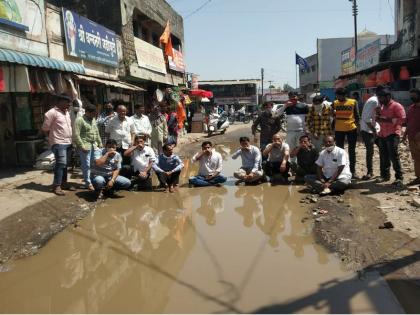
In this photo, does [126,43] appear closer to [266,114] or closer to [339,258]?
[266,114]

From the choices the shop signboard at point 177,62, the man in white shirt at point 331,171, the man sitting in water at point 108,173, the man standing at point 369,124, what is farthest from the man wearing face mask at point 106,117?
the shop signboard at point 177,62

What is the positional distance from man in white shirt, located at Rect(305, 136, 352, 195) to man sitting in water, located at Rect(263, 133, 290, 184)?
1166 mm

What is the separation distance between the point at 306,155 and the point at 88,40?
7.93 m

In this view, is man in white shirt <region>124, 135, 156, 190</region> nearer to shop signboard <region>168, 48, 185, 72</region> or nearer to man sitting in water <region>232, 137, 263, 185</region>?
man sitting in water <region>232, 137, 263, 185</region>

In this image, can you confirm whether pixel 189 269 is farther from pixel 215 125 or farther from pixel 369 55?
pixel 369 55

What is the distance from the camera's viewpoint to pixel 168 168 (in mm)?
8750

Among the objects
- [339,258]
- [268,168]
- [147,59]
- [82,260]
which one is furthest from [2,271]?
[147,59]

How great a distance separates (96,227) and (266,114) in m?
4.78

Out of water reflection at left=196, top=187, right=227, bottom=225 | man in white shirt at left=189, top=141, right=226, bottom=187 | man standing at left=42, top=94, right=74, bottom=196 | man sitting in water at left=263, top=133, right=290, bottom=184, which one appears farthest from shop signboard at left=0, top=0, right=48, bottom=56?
man sitting in water at left=263, top=133, right=290, bottom=184

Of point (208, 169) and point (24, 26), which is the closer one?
point (208, 169)

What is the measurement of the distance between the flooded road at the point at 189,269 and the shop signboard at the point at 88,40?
6.69 meters

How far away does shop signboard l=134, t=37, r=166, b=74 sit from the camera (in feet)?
57.0

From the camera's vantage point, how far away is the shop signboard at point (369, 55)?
22045 millimetres

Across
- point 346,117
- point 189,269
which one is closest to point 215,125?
point 346,117
